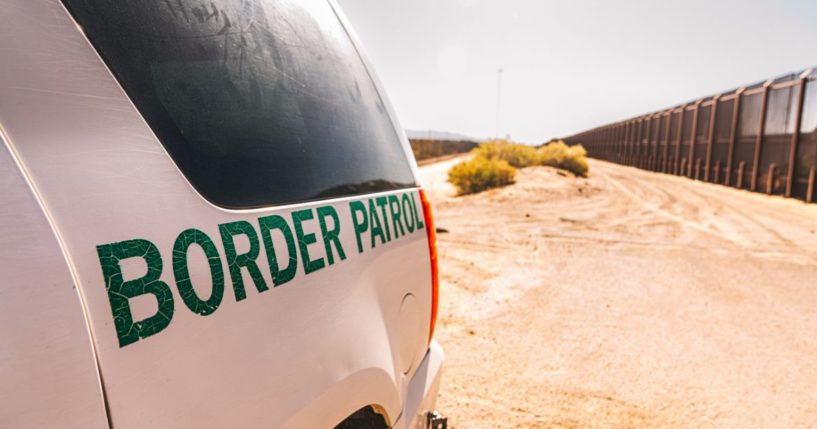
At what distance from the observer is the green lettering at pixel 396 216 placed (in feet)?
5.07

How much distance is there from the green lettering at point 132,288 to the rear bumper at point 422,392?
982mm

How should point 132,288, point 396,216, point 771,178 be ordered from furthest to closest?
1. point 771,178
2. point 396,216
3. point 132,288

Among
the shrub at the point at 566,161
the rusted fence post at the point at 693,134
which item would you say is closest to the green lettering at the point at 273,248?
the shrub at the point at 566,161

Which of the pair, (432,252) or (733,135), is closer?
(432,252)

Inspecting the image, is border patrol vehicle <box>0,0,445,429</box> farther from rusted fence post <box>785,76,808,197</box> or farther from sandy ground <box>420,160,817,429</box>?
rusted fence post <box>785,76,808,197</box>

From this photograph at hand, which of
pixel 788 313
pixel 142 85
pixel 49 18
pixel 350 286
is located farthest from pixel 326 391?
pixel 788 313

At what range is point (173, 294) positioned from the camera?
0.74 metres

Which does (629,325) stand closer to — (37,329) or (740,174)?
(37,329)

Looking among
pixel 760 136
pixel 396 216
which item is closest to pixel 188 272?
pixel 396 216

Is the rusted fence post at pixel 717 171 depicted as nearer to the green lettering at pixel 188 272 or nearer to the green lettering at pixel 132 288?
the green lettering at pixel 188 272

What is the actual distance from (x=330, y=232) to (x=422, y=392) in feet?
3.03

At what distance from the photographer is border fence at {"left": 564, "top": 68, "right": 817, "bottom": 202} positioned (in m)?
13.2

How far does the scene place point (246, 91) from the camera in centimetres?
106

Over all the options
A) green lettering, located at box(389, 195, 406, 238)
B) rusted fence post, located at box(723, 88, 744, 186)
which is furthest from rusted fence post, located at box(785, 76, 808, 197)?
green lettering, located at box(389, 195, 406, 238)
